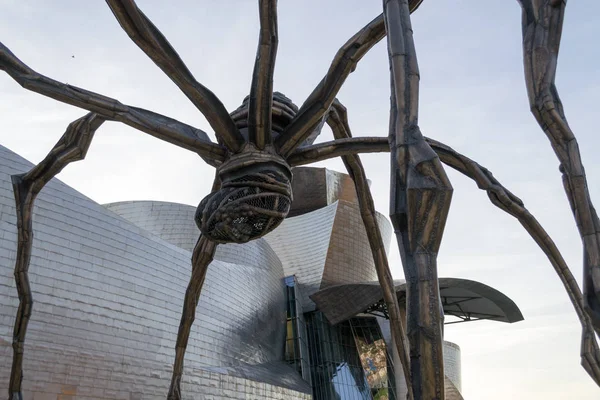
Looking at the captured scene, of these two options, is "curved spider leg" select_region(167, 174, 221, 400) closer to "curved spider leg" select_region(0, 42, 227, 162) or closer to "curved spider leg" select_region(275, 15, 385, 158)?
"curved spider leg" select_region(0, 42, 227, 162)

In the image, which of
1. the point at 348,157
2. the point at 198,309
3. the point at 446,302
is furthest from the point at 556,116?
the point at 446,302

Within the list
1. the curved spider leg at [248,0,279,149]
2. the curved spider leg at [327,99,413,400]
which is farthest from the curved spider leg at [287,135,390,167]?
the curved spider leg at [327,99,413,400]

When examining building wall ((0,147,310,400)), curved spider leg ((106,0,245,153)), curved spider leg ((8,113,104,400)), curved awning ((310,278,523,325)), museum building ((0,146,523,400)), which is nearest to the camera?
curved spider leg ((106,0,245,153))

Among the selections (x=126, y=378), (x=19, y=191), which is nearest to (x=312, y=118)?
(x=19, y=191)

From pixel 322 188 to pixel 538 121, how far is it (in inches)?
1340

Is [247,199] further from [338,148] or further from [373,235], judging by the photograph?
[373,235]

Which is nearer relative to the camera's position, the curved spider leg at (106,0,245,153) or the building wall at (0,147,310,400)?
the curved spider leg at (106,0,245,153)

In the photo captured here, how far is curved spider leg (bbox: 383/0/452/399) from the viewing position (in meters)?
2.04

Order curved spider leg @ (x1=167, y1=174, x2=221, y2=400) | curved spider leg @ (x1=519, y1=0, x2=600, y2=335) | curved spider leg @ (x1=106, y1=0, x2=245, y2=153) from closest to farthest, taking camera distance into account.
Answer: curved spider leg @ (x1=519, y1=0, x2=600, y2=335), curved spider leg @ (x1=106, y1=0, x2=245, y2=153), curved spider leg @ (x1=167, y1=174, x2=221, y2=400)

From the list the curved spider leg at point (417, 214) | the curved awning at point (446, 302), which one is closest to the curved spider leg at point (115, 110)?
the curved spider leg at point (417, 214)

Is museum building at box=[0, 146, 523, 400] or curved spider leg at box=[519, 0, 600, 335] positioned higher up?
museum building at box=[0, 146, 523, 400]

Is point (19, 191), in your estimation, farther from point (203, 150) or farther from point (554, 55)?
point (554, 55)

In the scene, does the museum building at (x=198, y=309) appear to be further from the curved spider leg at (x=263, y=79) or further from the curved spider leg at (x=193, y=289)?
the curved spider leg at (x=263, y=79)

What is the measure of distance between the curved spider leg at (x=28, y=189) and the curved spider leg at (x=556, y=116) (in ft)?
14.9
